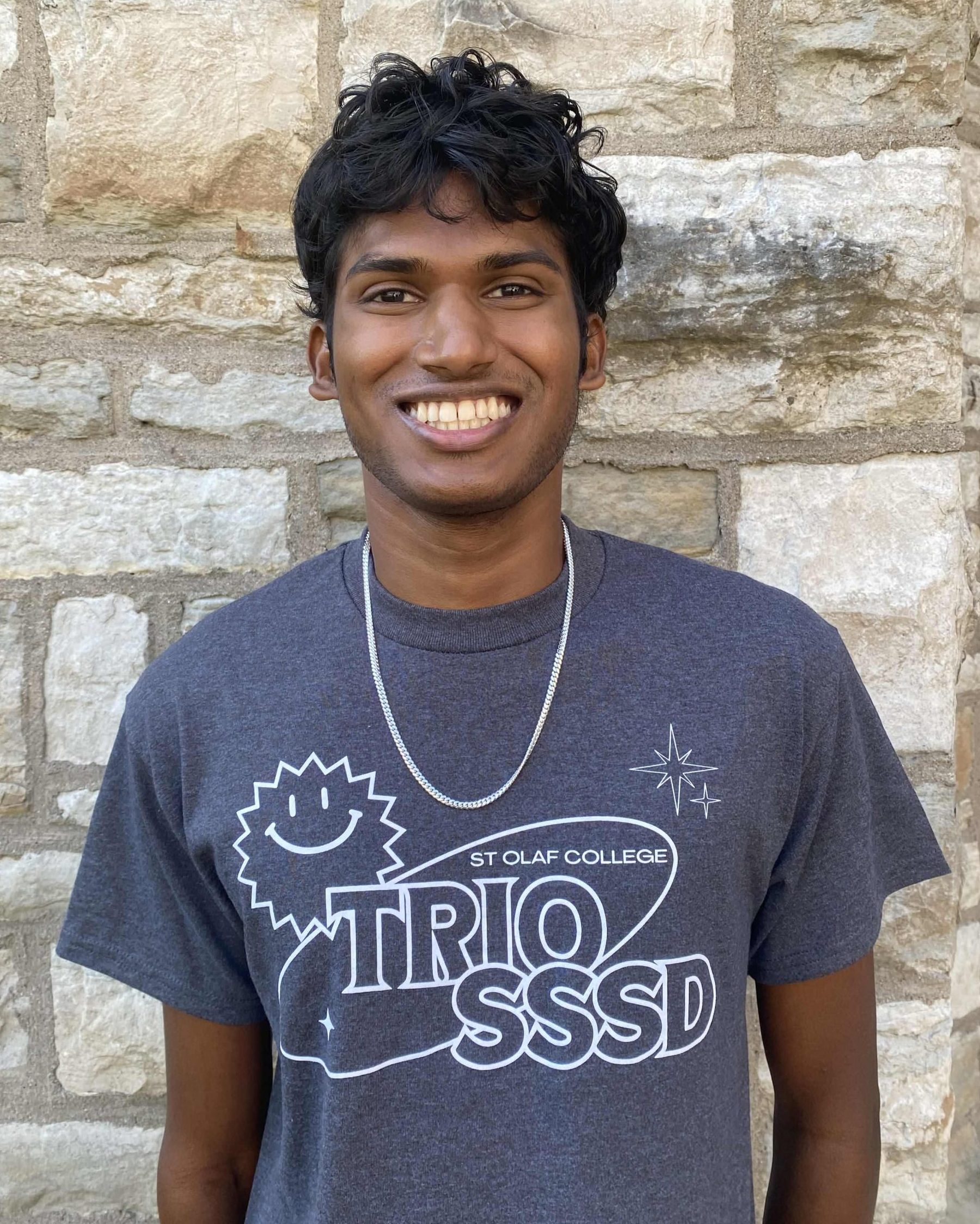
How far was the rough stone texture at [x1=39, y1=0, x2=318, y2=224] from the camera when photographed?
1.76 meters

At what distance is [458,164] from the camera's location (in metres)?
1.35

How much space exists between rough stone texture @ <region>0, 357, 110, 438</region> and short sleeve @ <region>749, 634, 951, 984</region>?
130 centimetres

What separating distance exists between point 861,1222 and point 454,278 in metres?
1.38

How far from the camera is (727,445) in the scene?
1.82 meters

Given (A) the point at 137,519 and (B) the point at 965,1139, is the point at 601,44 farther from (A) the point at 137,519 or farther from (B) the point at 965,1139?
(B) the point at 965,1139

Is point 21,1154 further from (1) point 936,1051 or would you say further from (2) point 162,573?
(1) point 936,1051

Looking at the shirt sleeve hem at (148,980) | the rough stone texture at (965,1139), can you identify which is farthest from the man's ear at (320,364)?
the rough stone texture at (965,1139)

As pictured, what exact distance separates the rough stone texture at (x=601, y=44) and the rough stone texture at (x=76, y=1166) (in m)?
1.90

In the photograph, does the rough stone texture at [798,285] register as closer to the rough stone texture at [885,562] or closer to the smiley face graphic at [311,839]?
the rough stone texture at [885,562]

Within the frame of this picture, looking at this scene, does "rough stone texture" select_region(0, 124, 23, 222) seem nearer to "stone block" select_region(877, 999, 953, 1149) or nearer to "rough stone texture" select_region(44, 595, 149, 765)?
"rough stone texture" select_region(44, 595, 149, 765)

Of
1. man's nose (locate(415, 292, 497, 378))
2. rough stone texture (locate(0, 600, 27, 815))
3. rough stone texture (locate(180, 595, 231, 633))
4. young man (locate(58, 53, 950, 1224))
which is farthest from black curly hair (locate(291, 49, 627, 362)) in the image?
rough stone texture (locate(0, 600, 27, 815))

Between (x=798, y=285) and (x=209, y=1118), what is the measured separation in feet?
5.14

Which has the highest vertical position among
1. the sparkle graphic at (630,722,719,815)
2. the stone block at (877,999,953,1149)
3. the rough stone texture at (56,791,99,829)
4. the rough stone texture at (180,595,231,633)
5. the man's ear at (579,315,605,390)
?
the man's ear at (579,315,605,390)

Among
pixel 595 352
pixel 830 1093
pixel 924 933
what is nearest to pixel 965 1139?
pixel 924 933
